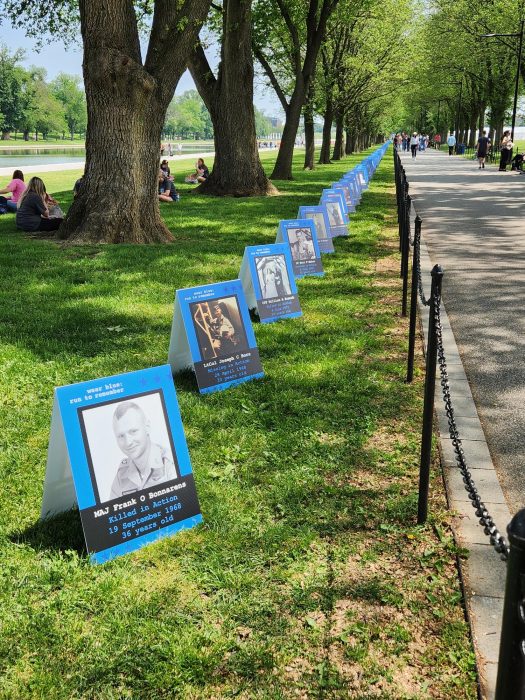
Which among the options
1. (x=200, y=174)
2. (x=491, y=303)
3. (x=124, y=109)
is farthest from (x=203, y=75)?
(x=491, y=303)

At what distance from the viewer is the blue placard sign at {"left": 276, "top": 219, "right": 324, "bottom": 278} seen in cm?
879

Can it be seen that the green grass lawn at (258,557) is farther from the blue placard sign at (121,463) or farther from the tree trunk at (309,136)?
the tree trunk at (309,136)

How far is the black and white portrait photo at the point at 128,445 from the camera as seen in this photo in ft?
10.5

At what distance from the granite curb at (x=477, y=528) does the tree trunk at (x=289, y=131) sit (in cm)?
2089

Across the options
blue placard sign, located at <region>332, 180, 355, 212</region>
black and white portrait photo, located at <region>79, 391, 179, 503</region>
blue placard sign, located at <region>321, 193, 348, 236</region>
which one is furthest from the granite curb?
blue placard sign, located at <region>332, 180, 355, 212</region>

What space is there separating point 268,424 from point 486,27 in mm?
45861

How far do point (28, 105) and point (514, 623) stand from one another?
462 ft

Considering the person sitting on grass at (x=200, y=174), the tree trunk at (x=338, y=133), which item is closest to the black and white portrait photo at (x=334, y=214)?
the person sitting on grass at (x=200, y=174)

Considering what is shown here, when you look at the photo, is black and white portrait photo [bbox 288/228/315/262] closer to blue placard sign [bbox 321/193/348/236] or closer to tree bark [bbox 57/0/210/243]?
tree bark [bbox 57/0/210/243]

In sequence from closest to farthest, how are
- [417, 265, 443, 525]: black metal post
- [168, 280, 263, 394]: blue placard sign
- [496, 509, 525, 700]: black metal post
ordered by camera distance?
[496, 509, 525, 700]: black metal post
[417, 265, 443, 525]: black metal post
[168, 280, 263, 394]: blue placard sign

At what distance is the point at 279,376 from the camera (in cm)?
550

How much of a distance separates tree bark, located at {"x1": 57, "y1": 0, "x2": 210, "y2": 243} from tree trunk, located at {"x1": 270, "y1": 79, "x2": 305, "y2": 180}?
44.9 feet

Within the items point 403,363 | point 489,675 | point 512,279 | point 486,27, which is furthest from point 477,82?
point 489,675

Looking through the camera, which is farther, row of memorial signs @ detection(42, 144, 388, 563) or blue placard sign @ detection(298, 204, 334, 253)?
blue placard sign @ detection(298, 204, 334, 253)
